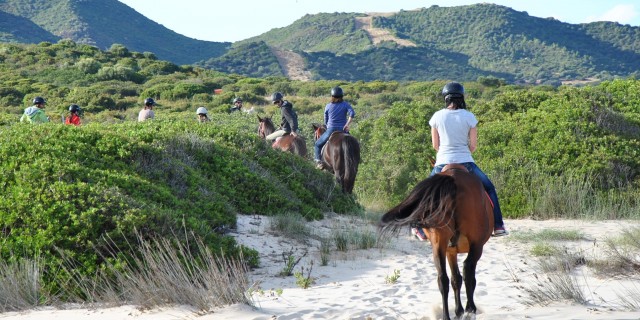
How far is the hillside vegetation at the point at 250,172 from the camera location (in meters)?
7.92

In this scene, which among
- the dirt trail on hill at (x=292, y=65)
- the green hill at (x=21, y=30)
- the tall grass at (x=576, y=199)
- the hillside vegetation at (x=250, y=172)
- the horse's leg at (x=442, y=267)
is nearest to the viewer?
the horse's leg at (x=442, y=267)

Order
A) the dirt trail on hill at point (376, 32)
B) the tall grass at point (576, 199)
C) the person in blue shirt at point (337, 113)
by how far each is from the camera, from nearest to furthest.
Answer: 1. the tall grass at point (576, 199)
2. the person in blue shirt at point (337, 113)
3. the dirt trail on hill at point (376, 32)

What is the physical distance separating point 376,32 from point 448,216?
147149mm

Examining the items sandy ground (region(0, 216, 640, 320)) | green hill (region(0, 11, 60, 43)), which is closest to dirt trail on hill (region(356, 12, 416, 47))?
green hill (region(0, 11, 60, 43))

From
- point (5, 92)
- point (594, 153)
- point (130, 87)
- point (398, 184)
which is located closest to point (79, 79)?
point (130, 87)

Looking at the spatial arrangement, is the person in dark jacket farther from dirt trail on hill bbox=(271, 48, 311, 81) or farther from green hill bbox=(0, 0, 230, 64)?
green hill bbox=(0, 0, 230, 64)

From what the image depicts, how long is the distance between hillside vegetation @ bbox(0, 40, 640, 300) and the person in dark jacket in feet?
4.37

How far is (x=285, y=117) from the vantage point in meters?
16.3

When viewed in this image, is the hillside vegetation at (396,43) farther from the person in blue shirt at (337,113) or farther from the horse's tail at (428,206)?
the horse's tail at (428,206)

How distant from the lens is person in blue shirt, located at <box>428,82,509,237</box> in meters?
6.89

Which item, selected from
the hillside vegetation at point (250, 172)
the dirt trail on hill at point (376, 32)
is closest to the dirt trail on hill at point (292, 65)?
the dirt trail on hill at point (376, 32)

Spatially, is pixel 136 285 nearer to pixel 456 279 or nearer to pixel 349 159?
pixel 456 279

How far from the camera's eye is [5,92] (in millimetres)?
42406

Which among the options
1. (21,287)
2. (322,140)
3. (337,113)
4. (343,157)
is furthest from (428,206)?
(322,140)
